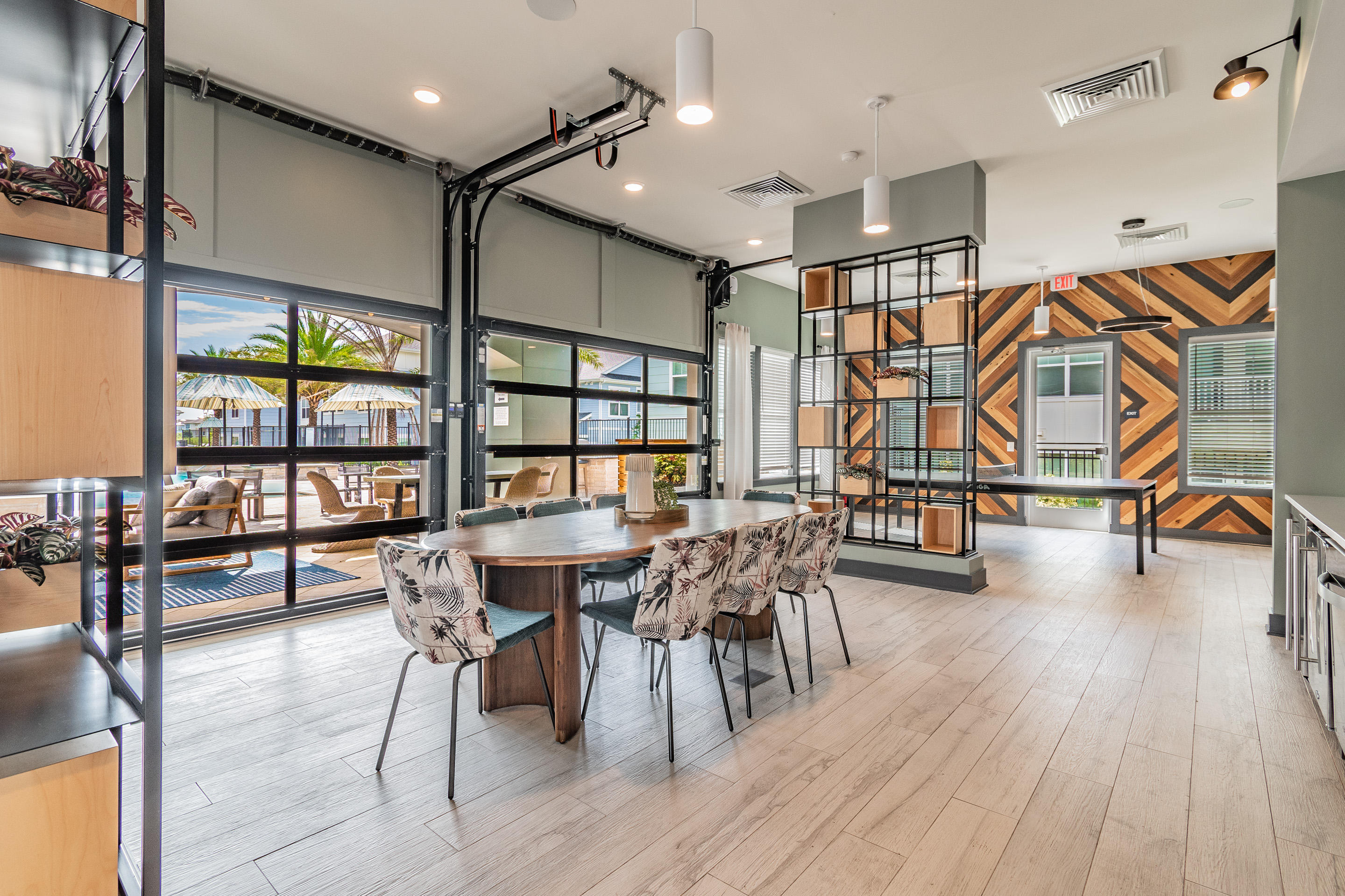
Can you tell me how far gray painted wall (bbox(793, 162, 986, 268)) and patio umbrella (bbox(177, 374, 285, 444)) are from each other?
425cm

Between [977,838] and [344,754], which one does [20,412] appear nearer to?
[344,754]

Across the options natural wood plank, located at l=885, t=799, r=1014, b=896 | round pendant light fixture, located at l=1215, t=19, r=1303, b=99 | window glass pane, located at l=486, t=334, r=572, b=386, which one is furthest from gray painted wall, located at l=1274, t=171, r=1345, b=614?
window glass pane, located at l=486, t=334, r=572, b=386

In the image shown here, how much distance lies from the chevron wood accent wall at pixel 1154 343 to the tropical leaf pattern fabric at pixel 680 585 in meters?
7.39

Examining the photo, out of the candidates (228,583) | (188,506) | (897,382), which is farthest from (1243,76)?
(228,583)

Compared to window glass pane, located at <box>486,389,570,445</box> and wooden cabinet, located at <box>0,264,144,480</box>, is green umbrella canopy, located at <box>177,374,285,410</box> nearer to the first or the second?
window glass pane, located at <box>486,389,570,445</box>

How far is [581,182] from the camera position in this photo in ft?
16.9

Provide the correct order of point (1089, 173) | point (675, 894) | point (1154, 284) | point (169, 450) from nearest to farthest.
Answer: point (169, 450), point (675, 894), point (1089, 173), point (1154, 284)

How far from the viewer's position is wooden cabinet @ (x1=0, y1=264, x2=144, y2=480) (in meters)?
1.07

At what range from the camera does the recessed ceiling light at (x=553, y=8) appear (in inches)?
117

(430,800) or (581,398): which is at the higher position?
(581,398)

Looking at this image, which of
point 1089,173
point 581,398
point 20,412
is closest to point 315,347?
point 581,398

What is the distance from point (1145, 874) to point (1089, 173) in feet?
16.2

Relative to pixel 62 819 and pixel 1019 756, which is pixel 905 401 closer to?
pixel 1019 756

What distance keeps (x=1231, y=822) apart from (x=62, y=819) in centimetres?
293
